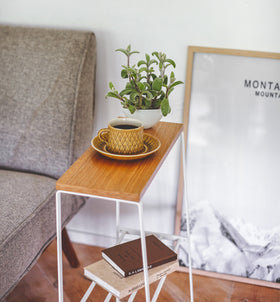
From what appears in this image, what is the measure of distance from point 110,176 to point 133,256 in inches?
12.8

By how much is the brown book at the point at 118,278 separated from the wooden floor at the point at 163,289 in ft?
1.41

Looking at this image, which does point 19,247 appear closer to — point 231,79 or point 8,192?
point 8,192

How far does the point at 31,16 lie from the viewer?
1549mm

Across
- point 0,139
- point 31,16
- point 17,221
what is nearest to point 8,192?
point 17,221

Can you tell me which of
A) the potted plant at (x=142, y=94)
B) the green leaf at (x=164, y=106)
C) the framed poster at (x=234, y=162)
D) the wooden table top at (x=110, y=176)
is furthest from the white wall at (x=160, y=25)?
the wooden table top at (x=110, y=176)

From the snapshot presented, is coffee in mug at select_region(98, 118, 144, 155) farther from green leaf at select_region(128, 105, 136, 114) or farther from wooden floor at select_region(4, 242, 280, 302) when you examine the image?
wooden floor at select_region(4, 242, 280, 302)

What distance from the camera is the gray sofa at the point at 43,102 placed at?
4.57ft

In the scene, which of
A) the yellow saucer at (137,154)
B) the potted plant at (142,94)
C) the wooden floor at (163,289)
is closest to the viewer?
the yellow saucer at (137,154)

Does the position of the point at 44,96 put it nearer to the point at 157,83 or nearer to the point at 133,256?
the point at 157,83

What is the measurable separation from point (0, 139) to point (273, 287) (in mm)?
1163

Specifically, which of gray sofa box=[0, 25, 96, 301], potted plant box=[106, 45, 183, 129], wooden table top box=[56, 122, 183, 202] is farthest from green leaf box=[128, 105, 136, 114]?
gray sofa box=[0, 25, 96, 301]

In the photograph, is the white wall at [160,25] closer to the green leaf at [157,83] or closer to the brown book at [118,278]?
the green leaf at [157,83]

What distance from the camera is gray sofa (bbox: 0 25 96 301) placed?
1.39 metres

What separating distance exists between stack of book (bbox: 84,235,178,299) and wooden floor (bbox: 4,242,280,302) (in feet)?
1.37
